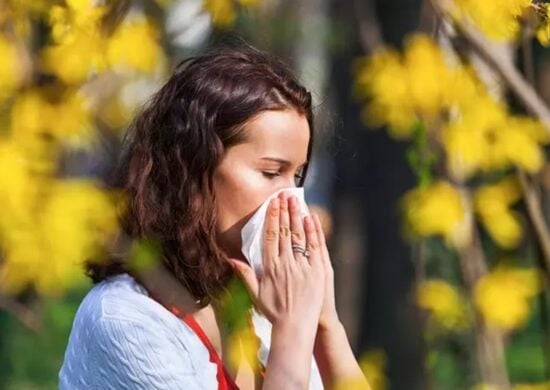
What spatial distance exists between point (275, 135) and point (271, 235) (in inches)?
6.5

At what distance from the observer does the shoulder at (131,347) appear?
230 centimetres

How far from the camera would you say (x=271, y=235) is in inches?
92.8

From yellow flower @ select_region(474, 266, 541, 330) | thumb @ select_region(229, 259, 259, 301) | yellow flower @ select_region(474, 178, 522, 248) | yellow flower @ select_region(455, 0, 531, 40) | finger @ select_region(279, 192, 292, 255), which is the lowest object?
yellow flower @ select_region(474, 266, 541, 330)

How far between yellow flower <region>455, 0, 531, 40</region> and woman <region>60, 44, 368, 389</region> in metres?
0.45

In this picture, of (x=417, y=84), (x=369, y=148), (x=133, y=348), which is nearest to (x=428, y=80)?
(x=417, y=84)

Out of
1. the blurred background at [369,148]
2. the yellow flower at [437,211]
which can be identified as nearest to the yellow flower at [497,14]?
the blurred background at [369,148]

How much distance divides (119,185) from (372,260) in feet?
6.58

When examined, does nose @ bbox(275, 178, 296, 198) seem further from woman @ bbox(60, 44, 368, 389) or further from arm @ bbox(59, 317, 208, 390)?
arm @ bbox(59, 317, 208, 390)

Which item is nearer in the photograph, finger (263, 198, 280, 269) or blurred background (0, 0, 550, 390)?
finger (263, 198, 280, 269)

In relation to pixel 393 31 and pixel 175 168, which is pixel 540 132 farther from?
pixel 175 168

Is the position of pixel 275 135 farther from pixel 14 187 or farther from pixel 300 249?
pixel 14 187

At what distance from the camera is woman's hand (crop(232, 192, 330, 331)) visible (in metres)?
2.37

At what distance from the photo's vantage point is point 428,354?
4125mm

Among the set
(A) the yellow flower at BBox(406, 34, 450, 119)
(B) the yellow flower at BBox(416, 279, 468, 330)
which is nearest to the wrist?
(A) the yellow flower at BBox(406, 34, 450, 119)
